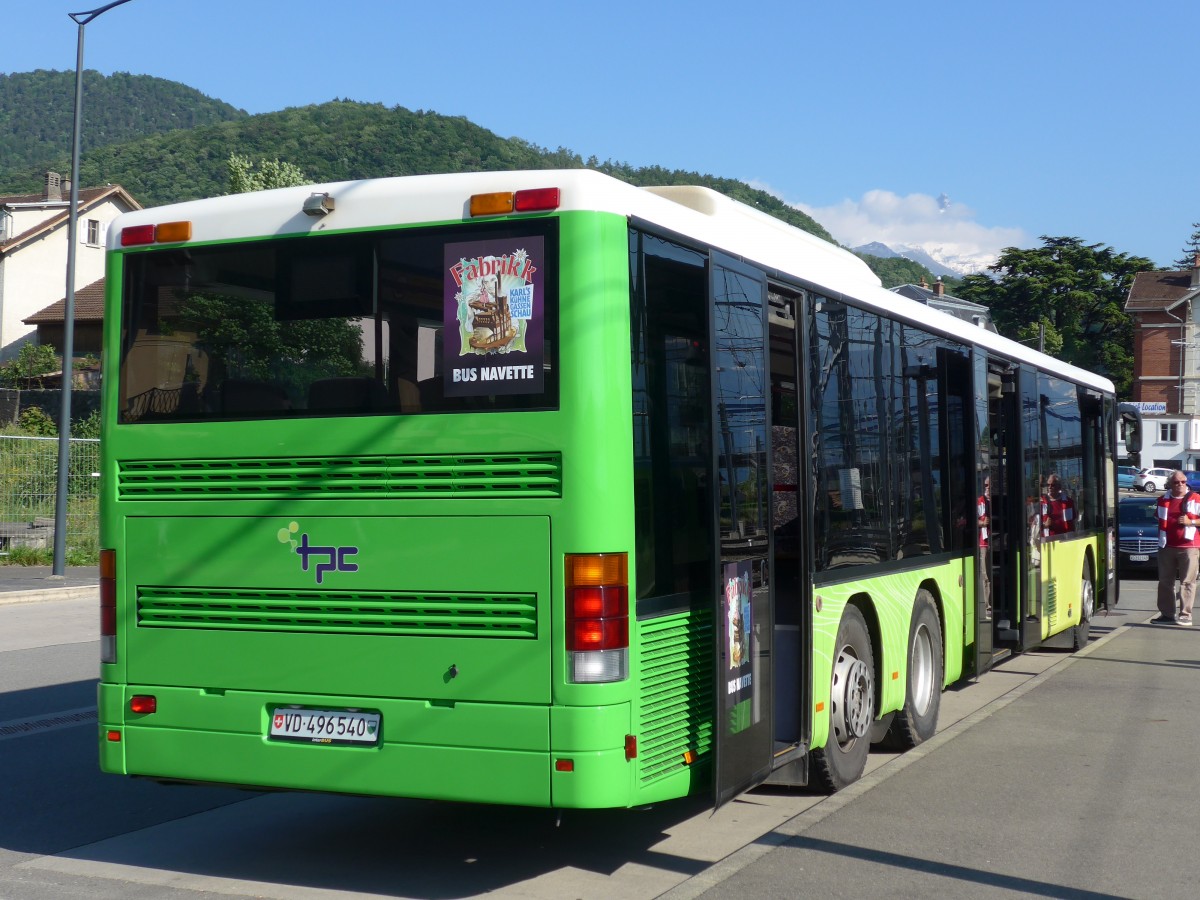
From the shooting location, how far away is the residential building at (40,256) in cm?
6450

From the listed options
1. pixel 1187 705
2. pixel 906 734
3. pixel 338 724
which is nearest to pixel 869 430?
pixel 906 734

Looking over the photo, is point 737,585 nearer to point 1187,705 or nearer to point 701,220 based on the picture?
point 701,220

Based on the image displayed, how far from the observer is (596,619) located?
558cm

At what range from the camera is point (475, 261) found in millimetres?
5828

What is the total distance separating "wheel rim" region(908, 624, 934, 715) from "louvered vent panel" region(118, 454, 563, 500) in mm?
4237

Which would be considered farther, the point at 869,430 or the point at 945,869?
the point at 869,430

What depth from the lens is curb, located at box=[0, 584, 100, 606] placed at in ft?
64.6

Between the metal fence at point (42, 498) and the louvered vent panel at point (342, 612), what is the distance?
18511mm

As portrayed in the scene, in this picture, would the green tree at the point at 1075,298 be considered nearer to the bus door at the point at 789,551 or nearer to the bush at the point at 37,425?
the bush at the point at 37,425

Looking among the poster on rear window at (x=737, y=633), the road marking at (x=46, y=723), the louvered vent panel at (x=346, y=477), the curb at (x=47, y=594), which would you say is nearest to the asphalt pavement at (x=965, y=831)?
the poster on rear window at (x=737, y=633)

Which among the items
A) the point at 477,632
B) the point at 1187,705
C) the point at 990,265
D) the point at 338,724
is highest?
the point at 990,265

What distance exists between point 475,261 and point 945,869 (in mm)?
3507

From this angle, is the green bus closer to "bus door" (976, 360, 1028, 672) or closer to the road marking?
the road marking

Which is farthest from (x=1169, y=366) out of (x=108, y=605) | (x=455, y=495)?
(x=108, y=605)
